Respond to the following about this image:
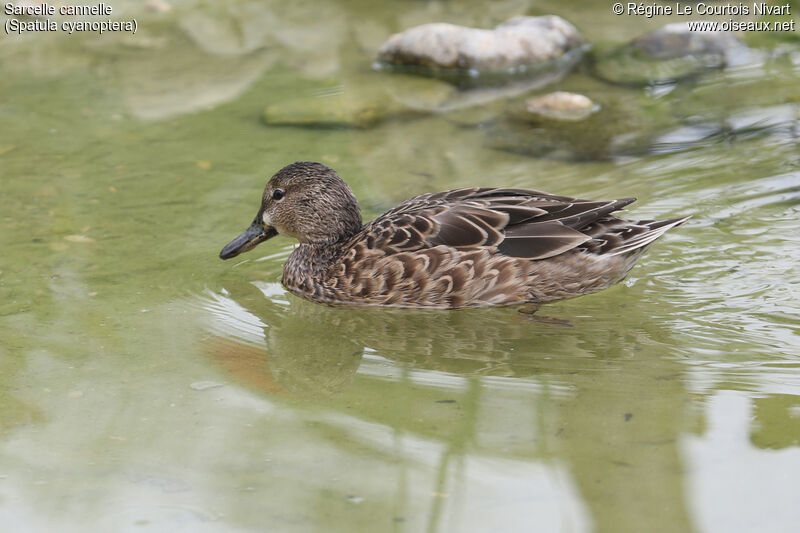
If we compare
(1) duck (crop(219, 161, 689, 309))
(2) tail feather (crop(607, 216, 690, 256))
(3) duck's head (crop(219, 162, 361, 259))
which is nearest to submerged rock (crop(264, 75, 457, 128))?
(3) duck's head (crop(219, 162, 361, 259))

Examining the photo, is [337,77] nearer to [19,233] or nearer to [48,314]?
[19,233]

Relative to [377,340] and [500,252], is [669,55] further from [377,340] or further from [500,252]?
[377,340]

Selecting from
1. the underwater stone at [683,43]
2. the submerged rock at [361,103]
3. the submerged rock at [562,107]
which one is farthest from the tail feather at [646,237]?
the underwater stone at [683,43]

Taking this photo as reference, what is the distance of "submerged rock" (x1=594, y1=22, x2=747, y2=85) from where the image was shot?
10.5 m

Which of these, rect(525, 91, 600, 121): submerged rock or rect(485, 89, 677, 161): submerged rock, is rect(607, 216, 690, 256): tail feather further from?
rect(525, 91, 600, 121): submerged rock

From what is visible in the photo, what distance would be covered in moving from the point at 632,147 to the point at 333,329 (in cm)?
370

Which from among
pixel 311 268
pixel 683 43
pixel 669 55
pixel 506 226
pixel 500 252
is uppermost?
pixel 683 43

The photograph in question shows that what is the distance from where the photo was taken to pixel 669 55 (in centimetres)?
1091

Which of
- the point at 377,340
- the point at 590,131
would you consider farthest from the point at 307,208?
the point at 590,131

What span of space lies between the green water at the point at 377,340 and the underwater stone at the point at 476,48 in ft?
2.80

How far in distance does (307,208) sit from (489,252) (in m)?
1.34

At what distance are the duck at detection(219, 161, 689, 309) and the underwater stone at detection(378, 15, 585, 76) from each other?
467 cm

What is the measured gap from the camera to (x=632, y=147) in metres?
8.57

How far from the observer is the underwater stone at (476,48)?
35.5 feet
